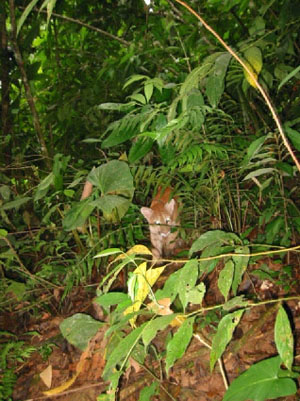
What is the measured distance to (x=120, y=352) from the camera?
2.27 feet

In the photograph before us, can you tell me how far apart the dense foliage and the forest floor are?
16 cm

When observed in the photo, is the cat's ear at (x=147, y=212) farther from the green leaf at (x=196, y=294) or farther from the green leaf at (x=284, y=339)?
the green leaf at (x=284, y=339)

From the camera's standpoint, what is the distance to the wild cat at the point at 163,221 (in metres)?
1.75

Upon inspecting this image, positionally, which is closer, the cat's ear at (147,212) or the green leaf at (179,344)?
the green leaf at (179,344)

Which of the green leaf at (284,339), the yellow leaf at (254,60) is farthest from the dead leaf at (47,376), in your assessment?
the yellow leaf at (254,60)

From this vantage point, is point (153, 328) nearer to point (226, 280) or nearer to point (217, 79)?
point (226, 280)

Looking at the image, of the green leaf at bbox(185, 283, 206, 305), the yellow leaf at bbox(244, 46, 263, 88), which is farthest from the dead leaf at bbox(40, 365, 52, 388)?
the yellow leaf at bbox(244, 46, 263, 88)

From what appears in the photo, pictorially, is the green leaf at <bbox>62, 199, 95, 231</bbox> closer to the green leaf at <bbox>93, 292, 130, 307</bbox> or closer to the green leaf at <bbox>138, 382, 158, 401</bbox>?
the green leaf at <bbox>93, 292, 130, 307</bbox>

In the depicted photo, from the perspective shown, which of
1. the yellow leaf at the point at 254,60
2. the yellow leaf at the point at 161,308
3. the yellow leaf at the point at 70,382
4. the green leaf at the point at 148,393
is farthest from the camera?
the yellow leaf at the point at 70,382

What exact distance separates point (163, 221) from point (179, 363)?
69 cm

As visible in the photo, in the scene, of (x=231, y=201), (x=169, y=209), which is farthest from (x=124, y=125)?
(x=169, y=209)

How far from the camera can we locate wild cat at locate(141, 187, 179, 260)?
1755mm

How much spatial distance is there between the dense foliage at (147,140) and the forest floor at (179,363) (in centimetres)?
16

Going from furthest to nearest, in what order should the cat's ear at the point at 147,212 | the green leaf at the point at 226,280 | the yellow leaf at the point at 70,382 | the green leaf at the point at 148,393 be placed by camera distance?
the cat's ear at the point at 147,212, the yellow leaf at the point at 70,382, the green leaf at the point at 148,393, the green leaf at the point at 226,280
